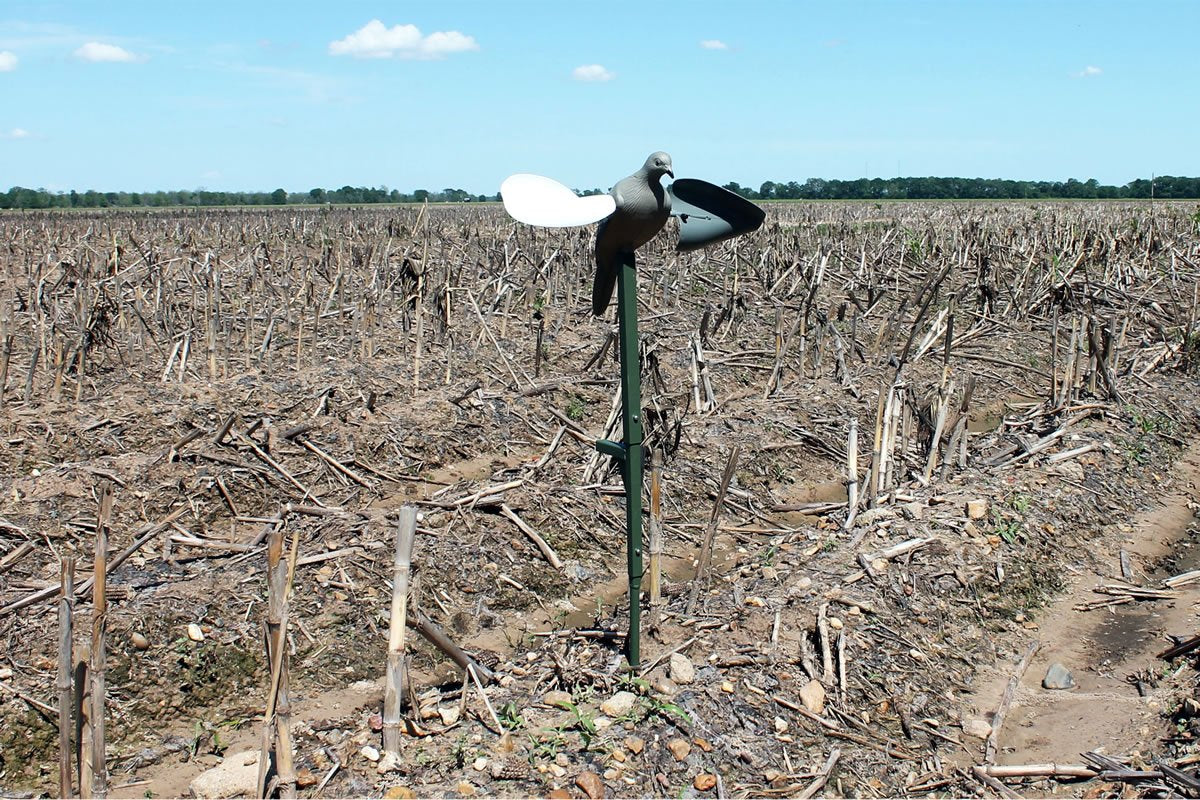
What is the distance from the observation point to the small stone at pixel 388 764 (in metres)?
3.76

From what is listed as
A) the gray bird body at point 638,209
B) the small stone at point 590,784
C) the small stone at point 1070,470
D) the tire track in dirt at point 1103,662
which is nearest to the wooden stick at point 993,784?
the tire track in dirt at point 1103,662

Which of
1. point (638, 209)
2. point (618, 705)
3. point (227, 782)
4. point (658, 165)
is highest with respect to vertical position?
point (658, 165)

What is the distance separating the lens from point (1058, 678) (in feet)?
16.4

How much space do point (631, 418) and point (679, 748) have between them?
1.38m

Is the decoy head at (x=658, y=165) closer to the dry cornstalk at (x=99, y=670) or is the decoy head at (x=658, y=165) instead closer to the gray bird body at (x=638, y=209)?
the gray bird body at (x=638, y=209)

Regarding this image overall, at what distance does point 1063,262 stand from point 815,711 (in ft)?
45.2

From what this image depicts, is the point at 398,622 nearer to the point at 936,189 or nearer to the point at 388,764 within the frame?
the point at 388,764

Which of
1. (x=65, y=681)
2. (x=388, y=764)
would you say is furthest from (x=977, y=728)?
(x=65, y=681)

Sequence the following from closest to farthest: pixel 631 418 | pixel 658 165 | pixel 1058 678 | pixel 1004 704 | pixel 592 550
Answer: pixel 658 165
pixel 631 418
pixel 1004 704
pixel 1058 678
pixel 592 550

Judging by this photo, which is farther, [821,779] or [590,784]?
[821,779]

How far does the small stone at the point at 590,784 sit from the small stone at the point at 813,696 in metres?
1.11

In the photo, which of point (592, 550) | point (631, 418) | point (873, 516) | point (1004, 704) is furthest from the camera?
point (592, 550)

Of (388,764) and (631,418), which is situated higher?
(631,418)

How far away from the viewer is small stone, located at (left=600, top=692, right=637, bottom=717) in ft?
13.6
